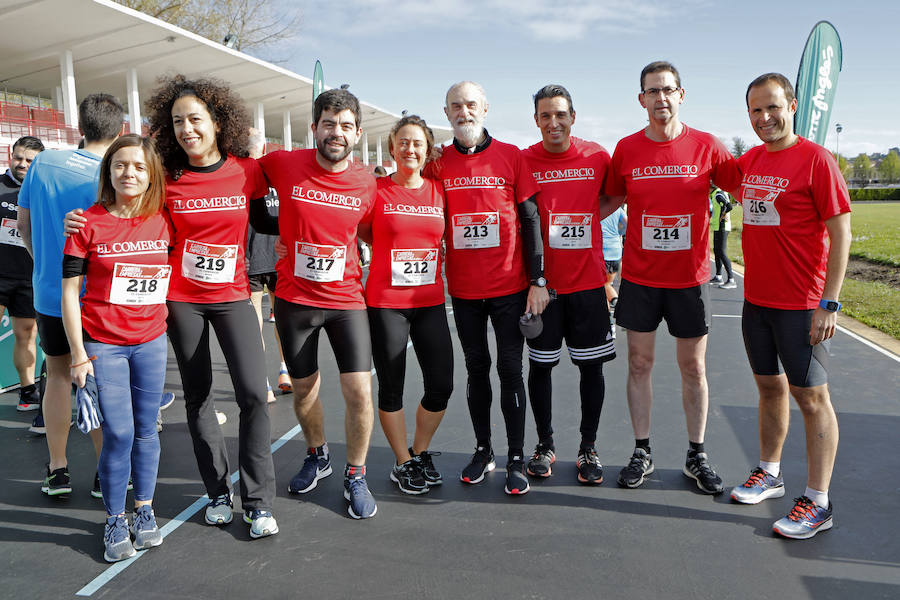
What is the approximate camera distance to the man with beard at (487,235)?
324 centimetres

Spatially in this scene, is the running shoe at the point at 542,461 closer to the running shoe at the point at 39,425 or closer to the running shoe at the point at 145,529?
the running shoe at the point at 145,529

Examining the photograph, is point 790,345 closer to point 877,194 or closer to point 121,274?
point 121,274

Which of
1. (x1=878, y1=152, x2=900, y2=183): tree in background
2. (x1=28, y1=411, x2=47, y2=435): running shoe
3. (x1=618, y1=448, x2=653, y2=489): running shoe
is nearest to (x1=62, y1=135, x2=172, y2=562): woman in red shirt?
(x1=28, y1=411, x2=47, y2=435): running shoe

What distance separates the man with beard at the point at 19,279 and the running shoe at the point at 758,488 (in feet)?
14.8

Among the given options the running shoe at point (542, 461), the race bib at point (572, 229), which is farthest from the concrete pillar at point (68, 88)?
the running shoe at point (542, 461)

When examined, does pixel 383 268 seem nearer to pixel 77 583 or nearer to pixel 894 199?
pixel 77 583

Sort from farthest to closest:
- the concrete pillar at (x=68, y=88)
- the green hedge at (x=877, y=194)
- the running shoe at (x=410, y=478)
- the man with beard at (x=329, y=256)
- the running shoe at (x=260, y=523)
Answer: the green hedge at (x=877, y=194) < the concrete pillar at (x=68, y=88) < the running shoe at (x=410, y=478) < the man with beard at (x=329, y=256) < the running shoe at (x=260, y=523)

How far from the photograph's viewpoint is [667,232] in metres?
3.30

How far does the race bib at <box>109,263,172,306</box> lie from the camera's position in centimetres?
269

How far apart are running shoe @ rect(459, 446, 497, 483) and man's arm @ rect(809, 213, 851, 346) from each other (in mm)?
1749

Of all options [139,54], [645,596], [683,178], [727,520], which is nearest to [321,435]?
[645,596]

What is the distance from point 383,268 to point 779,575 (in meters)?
2.19

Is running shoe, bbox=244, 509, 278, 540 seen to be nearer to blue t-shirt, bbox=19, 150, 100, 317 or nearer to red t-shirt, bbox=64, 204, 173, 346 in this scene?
red t-shirt, bbox=64, 204, 173, 346

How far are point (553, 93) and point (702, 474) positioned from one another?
216 centimetres
